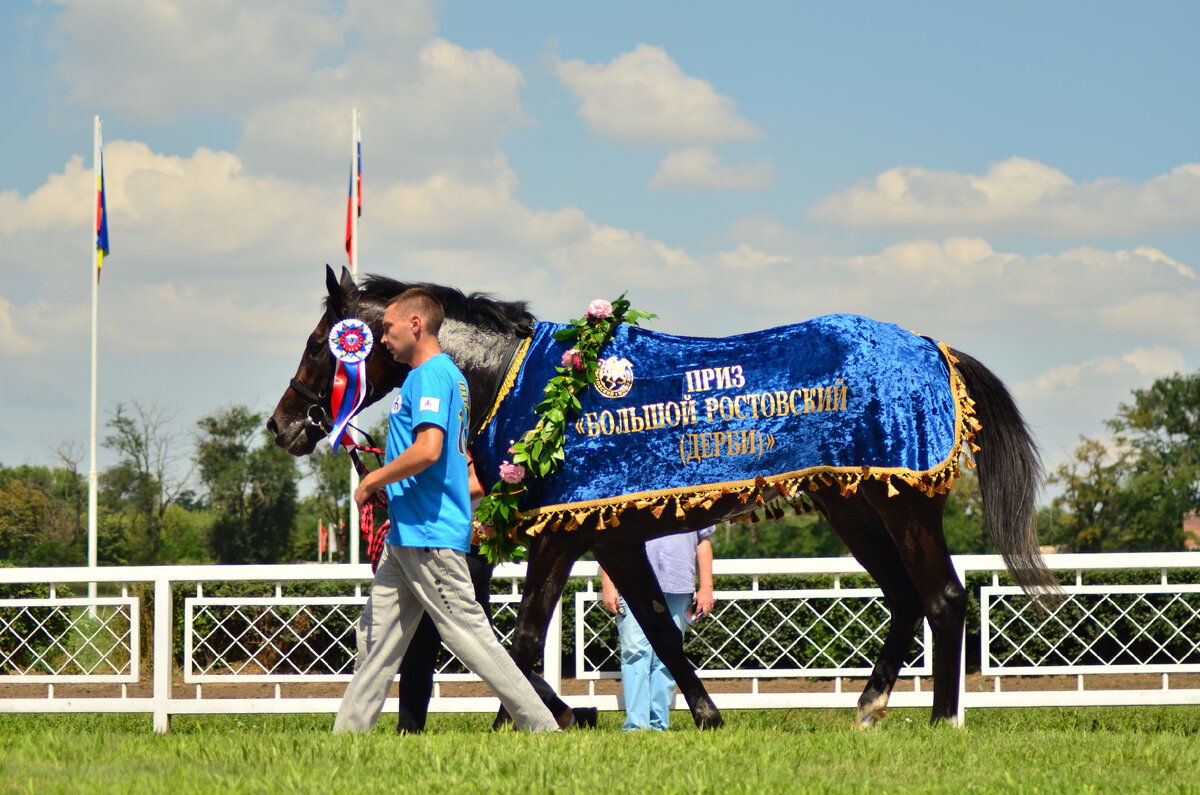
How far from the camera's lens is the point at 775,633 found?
1029 centimetres

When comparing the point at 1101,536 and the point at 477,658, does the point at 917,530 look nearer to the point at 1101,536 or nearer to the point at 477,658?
the point at 477,658

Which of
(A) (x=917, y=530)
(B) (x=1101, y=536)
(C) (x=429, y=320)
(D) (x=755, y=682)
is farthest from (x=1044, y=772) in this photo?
(B) (x=1101, y=536)

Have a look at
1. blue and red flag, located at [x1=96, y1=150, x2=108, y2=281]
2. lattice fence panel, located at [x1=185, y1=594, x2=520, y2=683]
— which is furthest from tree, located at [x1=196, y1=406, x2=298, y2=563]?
lattice fence panel, located at [x1=185, y1=594, x2=520, y2=683]

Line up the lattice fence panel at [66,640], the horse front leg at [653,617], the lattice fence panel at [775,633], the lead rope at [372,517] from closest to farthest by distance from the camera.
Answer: the lead rope at [372,517]
the horse front leg at [653,617]
the lattice fence panel at [775,633]
the lattice fence panel at [66,640]

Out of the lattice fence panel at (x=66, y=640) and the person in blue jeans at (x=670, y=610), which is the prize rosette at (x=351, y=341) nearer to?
the person in blue jeans at (x=670, y=610)

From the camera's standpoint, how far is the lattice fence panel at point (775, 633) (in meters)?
6.95

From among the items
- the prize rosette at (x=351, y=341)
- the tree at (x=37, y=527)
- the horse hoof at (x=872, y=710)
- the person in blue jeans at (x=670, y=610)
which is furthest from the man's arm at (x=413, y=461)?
the tree at (x=37, y=527)

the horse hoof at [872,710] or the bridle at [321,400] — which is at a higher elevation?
the bridle at [321,400]

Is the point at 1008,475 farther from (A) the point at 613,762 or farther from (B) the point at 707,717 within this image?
(A) the point at 613,762

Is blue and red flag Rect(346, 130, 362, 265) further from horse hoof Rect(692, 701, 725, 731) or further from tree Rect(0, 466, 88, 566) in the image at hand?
tree Rect(0, 466, 88, 566)

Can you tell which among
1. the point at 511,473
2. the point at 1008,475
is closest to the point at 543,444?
the point at 511,473

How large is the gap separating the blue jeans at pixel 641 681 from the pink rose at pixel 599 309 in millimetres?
1642

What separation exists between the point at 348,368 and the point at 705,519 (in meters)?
1.75

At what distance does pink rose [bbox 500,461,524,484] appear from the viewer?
4828 mm
